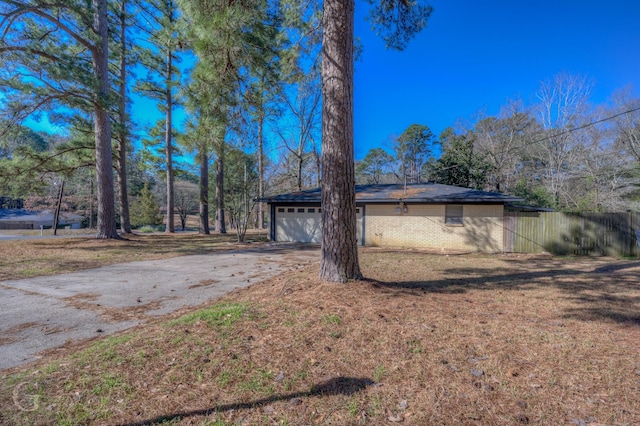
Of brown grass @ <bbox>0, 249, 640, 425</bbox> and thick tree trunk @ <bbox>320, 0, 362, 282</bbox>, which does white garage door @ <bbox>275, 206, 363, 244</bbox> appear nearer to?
thick tree trunk @ <bbox>320, 0, 362, 282</bbox>

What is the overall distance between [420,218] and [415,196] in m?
1.02

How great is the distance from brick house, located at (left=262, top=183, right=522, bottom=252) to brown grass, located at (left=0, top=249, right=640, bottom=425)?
8053mm

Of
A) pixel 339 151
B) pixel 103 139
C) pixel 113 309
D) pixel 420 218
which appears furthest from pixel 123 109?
pixel 420 218

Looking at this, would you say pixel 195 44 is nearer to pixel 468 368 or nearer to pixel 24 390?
pixel 24 390

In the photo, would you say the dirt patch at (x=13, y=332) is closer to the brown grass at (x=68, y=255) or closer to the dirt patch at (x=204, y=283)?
the dirt patch at (x=204, y=283)

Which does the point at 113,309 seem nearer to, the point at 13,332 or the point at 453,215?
the point at 13,332

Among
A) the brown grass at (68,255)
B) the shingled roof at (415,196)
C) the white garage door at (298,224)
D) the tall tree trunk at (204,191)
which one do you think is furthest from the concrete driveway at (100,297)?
the tall tree trunk at (204,191)

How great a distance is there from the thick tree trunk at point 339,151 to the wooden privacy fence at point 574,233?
1013 cm

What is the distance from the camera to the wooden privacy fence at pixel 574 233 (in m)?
10.2

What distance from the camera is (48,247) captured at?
9805mm

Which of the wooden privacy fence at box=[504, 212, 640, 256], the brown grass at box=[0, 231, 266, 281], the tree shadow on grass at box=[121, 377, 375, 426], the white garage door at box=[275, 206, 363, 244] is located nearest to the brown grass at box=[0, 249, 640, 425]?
the tree shadow on grass at box=[121, 377, 375, 426]

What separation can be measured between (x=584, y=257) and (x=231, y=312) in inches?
498

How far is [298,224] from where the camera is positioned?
14.4 metres

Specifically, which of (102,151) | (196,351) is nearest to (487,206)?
(196,351)
